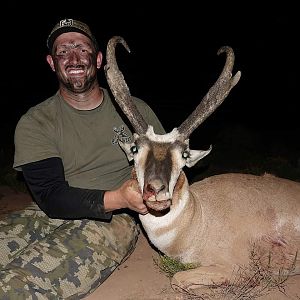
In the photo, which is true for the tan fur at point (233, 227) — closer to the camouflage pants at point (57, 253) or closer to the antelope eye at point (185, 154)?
the antelope eye at point (185, 154)

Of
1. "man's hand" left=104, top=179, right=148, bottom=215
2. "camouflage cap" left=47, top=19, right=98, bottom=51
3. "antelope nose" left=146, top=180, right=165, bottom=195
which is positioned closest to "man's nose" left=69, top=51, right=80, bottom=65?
"camouflage cap" left=47, top=19, right=98, bottom=51

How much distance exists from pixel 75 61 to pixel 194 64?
102 ft

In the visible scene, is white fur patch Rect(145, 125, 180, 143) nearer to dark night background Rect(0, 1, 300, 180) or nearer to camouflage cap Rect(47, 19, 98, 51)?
camouflage cap Rect(47, 19, 98, 51)

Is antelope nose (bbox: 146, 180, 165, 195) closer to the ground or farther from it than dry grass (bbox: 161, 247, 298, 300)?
farther from it

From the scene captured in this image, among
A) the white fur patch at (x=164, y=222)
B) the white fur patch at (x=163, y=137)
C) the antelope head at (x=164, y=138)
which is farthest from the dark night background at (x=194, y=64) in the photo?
the white fur patch at (x=163, y=137)

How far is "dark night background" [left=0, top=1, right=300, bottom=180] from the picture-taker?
15214mm

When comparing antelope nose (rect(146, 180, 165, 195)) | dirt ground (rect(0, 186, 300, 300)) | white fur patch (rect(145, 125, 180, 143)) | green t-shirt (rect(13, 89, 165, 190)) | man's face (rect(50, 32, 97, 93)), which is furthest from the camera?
man's face (rect(50, 32, 97, 93))

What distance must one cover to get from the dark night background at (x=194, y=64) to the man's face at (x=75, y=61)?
6.07 metres

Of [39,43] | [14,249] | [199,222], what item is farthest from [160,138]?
[39,43]

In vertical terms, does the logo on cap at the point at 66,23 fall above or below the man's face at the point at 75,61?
above

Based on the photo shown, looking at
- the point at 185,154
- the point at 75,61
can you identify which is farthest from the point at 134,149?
the point at 75,61

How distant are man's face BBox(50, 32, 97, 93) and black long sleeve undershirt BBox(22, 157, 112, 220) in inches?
36.2

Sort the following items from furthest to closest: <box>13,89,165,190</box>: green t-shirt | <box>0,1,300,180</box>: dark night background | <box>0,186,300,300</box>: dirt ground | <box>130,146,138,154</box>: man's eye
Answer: <box>0,1,300,180</box>: dark night background, <box>13,89,165,190</box>: green t-shirt, <box>0,186,300,300</box>: dirt ground, <box>130,146,138,154</box>: man's eye

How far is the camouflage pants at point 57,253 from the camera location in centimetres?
386
